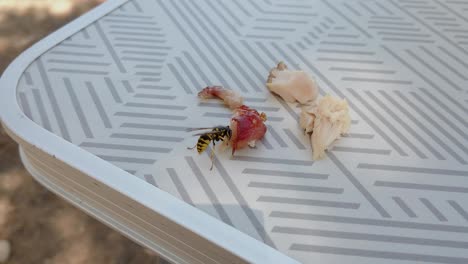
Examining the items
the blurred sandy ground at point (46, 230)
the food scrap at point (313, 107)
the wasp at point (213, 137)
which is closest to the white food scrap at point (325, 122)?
the food scrap at point (313, 107)

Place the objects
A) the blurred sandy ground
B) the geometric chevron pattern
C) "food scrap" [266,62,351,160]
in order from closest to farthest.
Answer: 1. the geometric chevron pattern
2. "food scrap" [266,62,351,160]
3. the blurred sandy ground

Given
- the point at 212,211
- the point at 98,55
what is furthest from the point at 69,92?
the point at 212,211

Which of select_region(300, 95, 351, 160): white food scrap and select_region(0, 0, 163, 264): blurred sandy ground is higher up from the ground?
select_region(300, 95, 351, 160): white food scrap

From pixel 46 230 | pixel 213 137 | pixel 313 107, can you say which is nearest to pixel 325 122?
pixel 313 107

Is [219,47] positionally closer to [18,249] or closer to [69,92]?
[69,92]

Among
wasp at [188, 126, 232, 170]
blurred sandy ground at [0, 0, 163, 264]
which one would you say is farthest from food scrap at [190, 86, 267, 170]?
blurred sandy ground at [0, 0, 163, 264]

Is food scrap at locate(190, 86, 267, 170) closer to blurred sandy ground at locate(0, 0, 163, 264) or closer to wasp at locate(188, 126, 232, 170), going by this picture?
wasp at locate(188, 126, 232, 170)

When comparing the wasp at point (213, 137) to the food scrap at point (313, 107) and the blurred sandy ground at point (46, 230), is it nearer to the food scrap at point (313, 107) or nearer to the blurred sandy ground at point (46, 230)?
the food scrap at point (313, 107)
